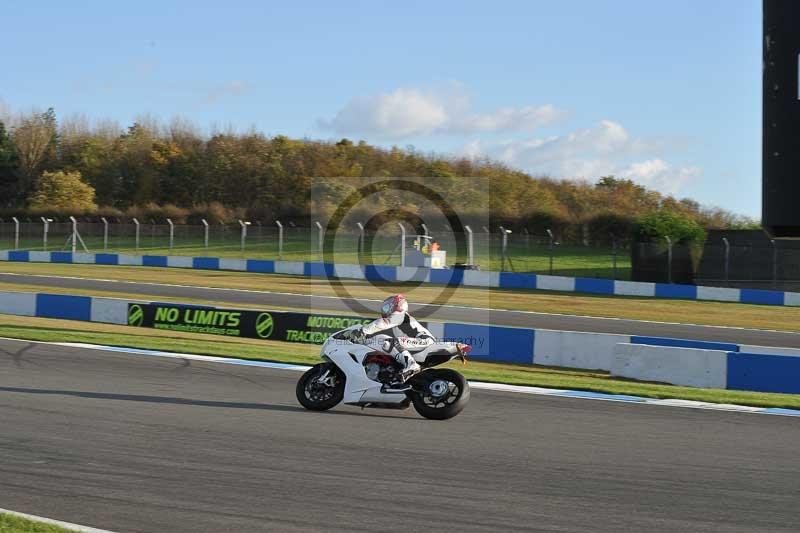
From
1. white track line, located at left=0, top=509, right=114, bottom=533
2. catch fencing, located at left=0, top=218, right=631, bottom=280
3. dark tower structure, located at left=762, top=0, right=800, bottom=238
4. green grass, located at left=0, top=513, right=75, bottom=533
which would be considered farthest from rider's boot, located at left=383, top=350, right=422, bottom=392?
catch fencing, located at left=0, top=218, right=631, bottom=280

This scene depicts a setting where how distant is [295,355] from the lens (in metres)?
16.2

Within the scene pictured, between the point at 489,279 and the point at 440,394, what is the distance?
25075 millimetres

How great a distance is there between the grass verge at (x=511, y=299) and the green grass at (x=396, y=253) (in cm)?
354

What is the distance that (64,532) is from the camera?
A: 551cm

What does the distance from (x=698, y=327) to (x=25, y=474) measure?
68.1 ft

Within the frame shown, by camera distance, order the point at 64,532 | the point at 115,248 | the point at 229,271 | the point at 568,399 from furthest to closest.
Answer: the point at 115,248
the point at 229,271
the point at 568,399
the point at 64,532

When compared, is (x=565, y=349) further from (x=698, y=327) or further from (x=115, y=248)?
(x=115, y=248)

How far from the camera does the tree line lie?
50344 millimetres

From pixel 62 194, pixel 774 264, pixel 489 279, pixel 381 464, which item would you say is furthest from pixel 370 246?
pixel 62 194

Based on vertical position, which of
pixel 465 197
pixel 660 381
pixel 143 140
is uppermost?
pixel 143 140

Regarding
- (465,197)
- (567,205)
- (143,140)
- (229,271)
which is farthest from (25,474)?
(143,140)

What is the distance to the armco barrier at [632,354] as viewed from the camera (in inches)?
547

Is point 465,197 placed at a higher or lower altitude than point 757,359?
higher

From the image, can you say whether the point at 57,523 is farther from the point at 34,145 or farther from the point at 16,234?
the point at 34,145
